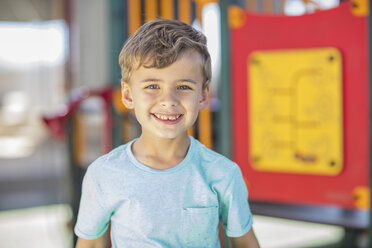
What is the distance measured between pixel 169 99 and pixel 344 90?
1372mm

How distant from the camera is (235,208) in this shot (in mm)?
851

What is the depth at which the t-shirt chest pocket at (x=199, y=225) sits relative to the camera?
32.0 inches

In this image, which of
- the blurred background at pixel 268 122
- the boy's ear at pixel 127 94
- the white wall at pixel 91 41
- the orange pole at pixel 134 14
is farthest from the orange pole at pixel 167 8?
the white wall at pixel 91 41

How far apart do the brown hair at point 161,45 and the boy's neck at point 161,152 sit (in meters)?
0.12

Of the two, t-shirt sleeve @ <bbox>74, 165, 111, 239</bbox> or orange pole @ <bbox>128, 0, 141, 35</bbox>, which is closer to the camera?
t-shirt sleeve @ <bbox>74, 165, 111, 239</bbox>

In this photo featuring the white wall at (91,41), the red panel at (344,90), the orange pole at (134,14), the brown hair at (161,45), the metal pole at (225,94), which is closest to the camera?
the brown hair at (161,45)

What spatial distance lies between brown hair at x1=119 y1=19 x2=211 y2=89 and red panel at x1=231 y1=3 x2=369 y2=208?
130cm

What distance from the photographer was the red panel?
198 centimetres

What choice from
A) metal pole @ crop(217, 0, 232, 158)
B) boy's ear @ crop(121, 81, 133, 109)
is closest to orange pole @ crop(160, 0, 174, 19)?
metal pole @ crop(217, 0, 232, 158)

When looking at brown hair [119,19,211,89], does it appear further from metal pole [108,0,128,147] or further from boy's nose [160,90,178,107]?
metal pole [108,0,128,147]

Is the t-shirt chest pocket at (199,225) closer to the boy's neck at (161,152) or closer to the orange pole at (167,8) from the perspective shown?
the boy's neck at (161,152)

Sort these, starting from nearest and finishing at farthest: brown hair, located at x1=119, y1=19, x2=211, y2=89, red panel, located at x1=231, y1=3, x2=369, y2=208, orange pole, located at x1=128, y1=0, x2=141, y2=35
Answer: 1. brown hair, located at x1=119, y1=19, x2=211, y2=89
2. red panel, located at x1=231, y1=3, x2=369, y2=208
3. orange pole, located at x1=128, y1=0, x2=141, y2=35

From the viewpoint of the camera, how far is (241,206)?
33.9 inches

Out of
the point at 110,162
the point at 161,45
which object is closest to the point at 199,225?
→ the point at 110,162
